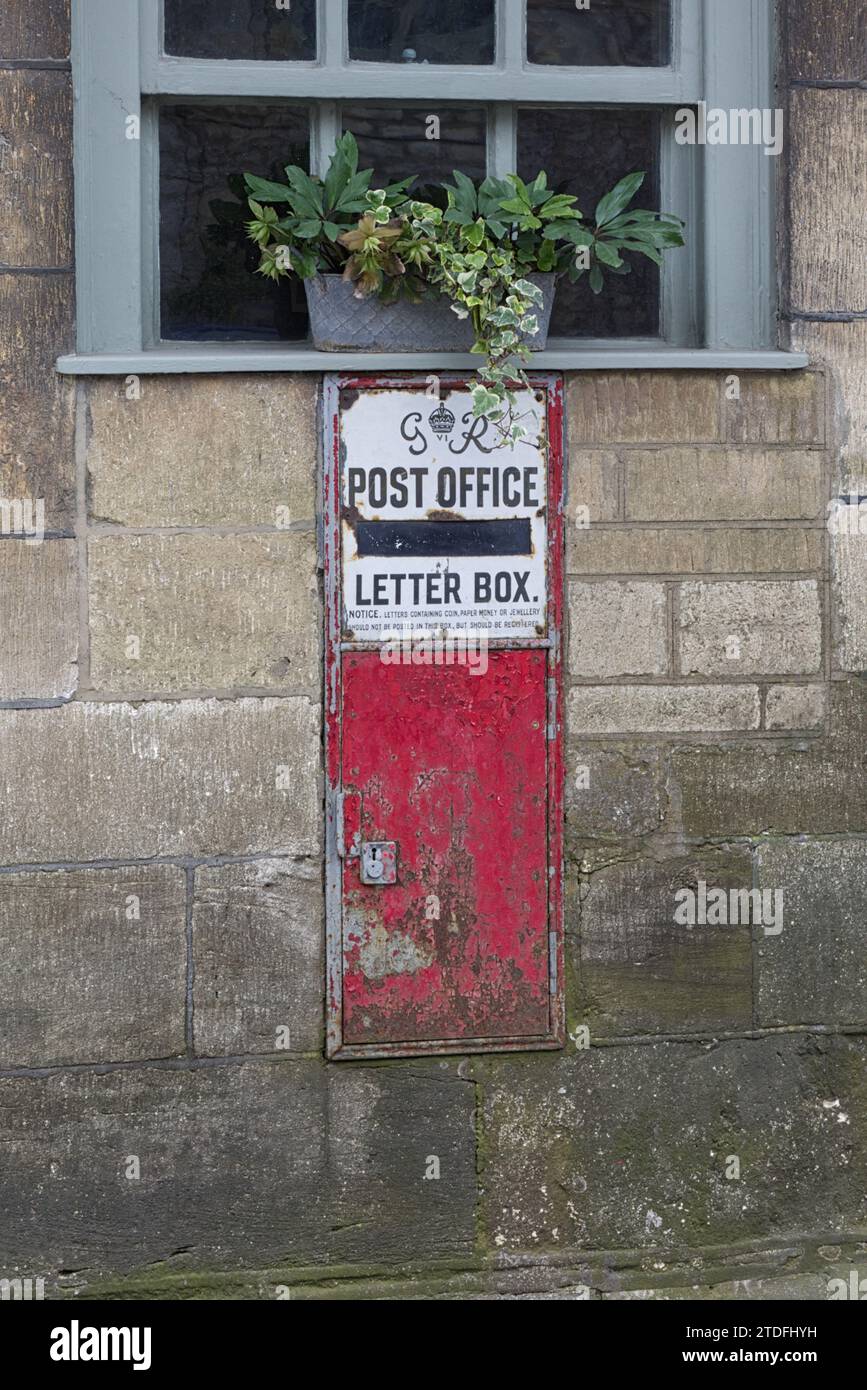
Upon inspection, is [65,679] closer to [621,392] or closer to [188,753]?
[188,753]

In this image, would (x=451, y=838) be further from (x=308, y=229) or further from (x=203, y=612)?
(x=308, y=229)

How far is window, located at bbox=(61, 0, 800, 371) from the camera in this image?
13.0ft

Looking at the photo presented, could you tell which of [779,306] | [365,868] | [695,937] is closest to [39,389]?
[365,868]

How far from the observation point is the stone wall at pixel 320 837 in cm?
395

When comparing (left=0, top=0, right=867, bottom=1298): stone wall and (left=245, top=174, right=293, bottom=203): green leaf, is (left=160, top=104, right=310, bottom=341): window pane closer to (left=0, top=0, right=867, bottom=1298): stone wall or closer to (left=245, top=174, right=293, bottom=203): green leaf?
(left=245, top=174, right=293, bottom=203): green leaf

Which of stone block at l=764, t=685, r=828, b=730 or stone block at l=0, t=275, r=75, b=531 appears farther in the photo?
stone block at l=764, t=685, r=828, b=730

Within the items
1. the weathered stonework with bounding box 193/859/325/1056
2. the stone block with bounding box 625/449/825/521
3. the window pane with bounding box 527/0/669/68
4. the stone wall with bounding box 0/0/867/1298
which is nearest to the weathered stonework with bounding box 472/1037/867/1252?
the stone wall with bounding box 0/0/867/1298

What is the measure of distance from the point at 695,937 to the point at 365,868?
0.91 metres

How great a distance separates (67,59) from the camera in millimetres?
3865

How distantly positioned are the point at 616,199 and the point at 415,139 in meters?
0.56

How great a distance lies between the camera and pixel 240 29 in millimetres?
4023

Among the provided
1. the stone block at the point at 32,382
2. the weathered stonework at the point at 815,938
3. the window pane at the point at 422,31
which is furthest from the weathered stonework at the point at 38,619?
the weathered stonework at the point at 815,938

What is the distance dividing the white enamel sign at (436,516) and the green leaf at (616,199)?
18.7 inches

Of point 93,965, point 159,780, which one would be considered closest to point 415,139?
point 159,780
